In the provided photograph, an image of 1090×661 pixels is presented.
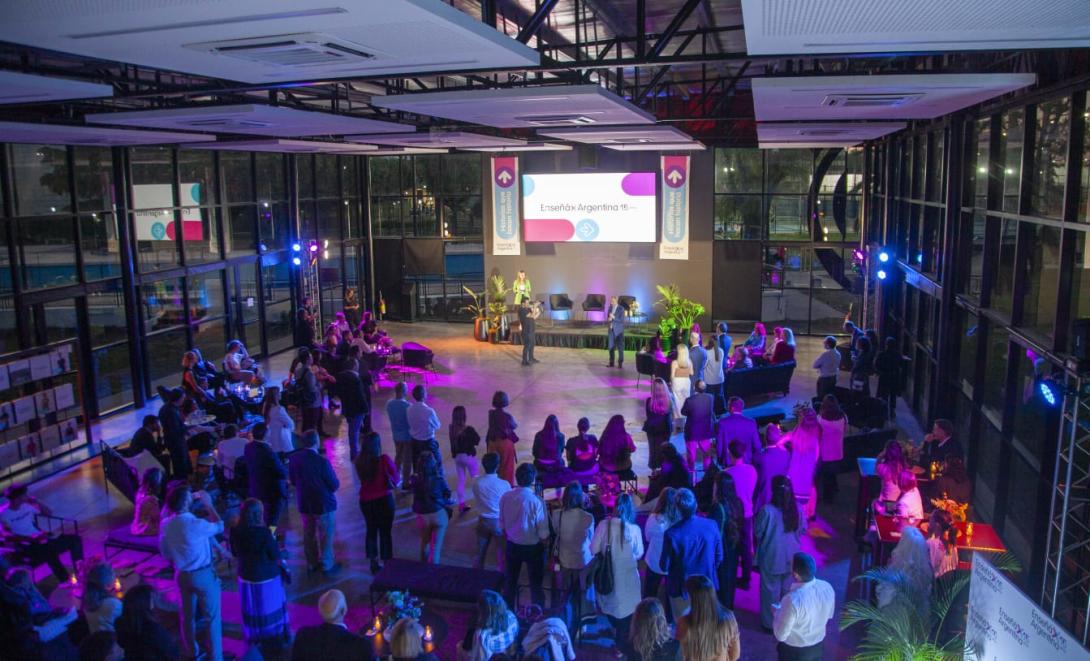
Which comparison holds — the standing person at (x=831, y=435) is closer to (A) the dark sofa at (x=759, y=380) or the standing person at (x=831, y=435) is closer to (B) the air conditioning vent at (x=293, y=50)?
(A) the dark sofa at (x=759, y=380)

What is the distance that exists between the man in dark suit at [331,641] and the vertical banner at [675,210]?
15812mm

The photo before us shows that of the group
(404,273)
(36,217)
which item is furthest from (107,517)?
(404,273)

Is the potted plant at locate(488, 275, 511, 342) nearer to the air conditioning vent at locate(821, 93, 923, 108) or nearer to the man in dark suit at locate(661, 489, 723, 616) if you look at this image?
the air conditioning vent at locate(821, 93, 923, 108)

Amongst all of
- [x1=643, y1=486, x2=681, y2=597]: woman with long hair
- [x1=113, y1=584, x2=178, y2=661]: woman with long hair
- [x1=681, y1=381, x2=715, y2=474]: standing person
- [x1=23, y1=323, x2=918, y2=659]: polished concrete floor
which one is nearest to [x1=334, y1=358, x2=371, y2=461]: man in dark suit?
[x1=23, y1=323, x2=918, y2=659]: polished concrete floor

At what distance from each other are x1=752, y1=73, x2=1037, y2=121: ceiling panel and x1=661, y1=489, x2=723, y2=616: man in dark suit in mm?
3044

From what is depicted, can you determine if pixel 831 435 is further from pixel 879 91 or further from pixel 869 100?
pixel 879 91

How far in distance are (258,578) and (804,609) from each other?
3794 millimetres

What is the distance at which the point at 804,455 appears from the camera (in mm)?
7738

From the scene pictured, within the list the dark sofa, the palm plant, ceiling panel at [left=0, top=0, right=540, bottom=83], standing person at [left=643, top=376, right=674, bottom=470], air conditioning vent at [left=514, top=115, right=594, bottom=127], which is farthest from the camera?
the dark sofa

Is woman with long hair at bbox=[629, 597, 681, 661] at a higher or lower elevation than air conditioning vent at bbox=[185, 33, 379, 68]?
lower

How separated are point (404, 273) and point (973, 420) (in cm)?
1586

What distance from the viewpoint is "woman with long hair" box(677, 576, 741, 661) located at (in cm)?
455

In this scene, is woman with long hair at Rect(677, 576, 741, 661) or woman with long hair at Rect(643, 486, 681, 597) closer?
woman with long hair at Rect(677, 576, 741, 661)

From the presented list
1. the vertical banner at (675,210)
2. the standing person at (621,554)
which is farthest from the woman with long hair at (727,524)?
the vertical banner at (675,210)
